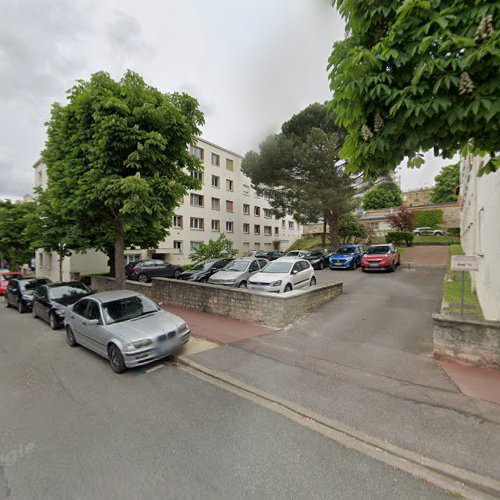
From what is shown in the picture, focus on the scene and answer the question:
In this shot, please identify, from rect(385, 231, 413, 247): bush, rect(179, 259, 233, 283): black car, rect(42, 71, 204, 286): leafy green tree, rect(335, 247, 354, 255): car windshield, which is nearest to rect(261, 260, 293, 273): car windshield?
rect(179, 259, 233, 283): black car

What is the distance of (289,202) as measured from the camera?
25141 millimetres

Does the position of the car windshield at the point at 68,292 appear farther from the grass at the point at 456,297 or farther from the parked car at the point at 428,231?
the parked car at the point at 428,231

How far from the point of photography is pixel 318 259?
67.9 ft

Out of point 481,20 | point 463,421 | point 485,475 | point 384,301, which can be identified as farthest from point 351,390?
point 384,301

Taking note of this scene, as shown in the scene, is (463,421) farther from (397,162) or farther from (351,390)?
(397,162)

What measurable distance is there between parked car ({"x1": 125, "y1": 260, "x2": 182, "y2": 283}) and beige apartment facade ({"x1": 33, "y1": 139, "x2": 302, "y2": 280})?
526cm

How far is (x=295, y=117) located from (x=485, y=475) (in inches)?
961

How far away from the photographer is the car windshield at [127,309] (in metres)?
Result: 6.18

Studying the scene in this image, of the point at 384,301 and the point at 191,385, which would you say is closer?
the point at 191,385

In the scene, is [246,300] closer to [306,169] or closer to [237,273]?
[237,273]

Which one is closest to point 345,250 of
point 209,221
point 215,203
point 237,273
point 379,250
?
point 379,250

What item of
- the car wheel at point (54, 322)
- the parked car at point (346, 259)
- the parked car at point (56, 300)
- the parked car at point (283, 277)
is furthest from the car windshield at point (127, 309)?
the parked car at point (346, 259)

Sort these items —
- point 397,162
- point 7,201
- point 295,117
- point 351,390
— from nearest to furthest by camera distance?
point 397,162 → point 351,390 → point 295,117 → point 7,201

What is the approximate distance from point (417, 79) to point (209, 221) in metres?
28.5
